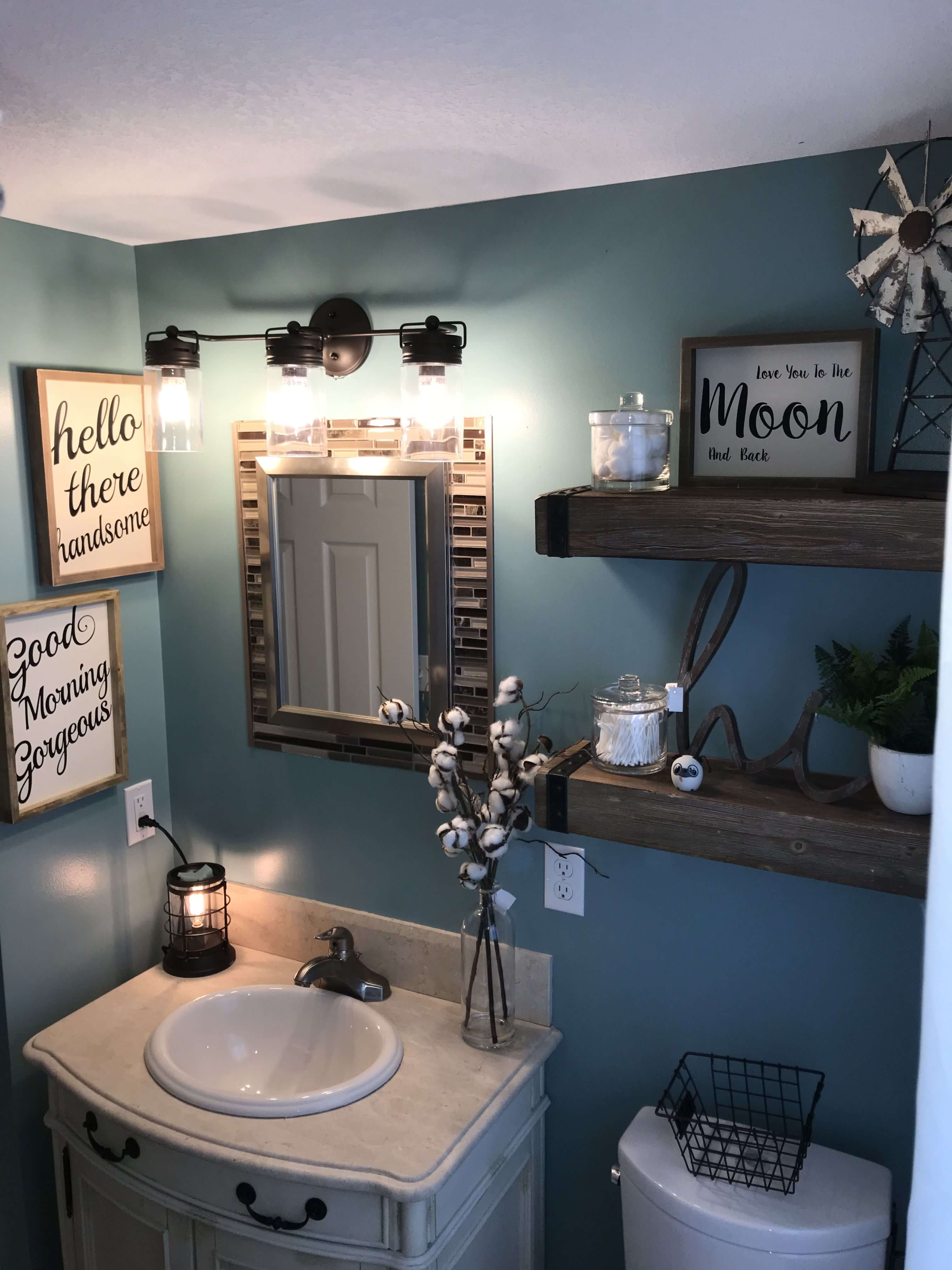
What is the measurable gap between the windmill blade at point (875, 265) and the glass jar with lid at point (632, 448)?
0.31m

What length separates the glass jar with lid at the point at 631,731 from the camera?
159 cm

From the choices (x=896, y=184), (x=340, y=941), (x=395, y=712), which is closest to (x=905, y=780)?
(x=896, y=184)

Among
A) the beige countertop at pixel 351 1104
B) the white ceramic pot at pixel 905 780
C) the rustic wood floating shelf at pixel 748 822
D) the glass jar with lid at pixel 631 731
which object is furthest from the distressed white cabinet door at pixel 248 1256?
the white ceramic pot at pixel 905 780

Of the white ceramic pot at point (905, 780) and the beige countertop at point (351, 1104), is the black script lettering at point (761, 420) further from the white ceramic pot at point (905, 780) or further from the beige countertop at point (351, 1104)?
the beige countertop at point (351, 1104)

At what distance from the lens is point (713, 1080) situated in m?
1.74

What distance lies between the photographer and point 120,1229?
1793mm

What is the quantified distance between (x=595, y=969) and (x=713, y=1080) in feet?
0.87

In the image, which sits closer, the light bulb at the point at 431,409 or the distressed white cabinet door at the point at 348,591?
the light bulb at the point at 431,409

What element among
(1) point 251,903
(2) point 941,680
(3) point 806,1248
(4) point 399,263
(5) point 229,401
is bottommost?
(3) point 806,1248

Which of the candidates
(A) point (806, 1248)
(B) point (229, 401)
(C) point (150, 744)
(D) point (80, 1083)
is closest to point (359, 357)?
(B) point (229, 401)

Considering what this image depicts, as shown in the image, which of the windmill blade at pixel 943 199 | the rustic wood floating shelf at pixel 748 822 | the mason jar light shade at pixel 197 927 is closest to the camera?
the windmill blade at pixel 943 199

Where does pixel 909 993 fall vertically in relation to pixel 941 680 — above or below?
below

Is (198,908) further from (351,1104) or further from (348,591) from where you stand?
(348,591)

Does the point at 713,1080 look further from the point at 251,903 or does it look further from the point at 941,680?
the point at 941,680
